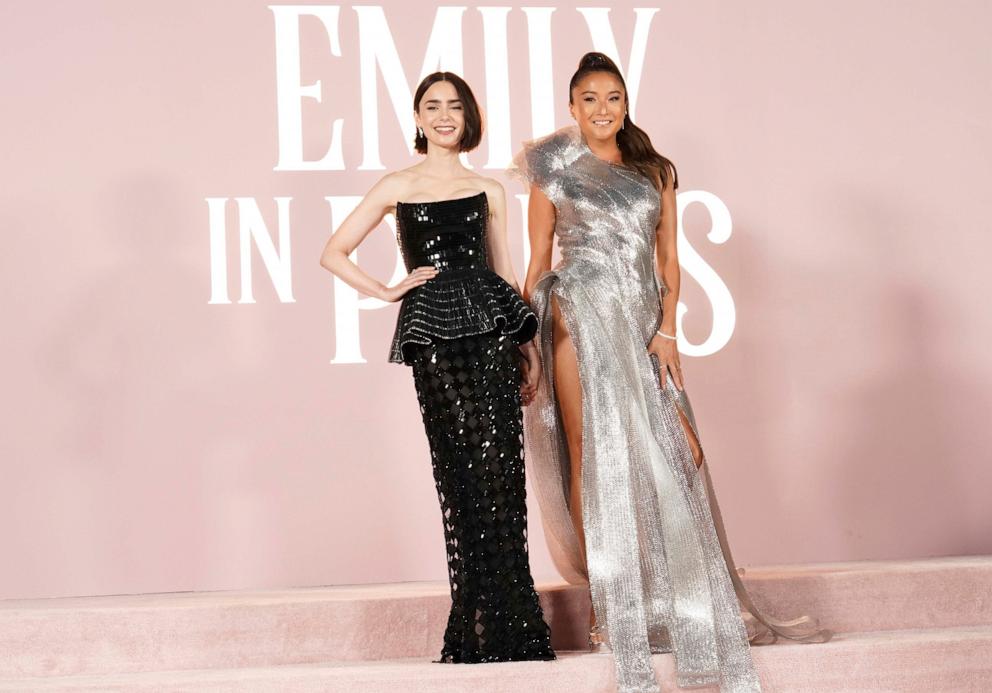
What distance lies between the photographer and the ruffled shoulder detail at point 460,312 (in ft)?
9.91

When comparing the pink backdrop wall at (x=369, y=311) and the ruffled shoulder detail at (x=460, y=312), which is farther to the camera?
the pink backdrop wall at (x=369, y=311)

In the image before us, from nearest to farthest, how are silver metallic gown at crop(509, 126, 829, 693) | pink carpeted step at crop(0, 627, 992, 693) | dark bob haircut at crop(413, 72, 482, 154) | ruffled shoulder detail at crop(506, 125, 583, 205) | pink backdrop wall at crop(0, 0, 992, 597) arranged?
1. pink carpeted step at crop(0, 627, 992, 693)
2. silver metallic gown at crop(509, 126, 829, 693)
3. dark bob haircut at crop(413, 72, 482, 154)
4. ruffled shoulder detail at crop(506, 125, 583, 205)
5. pink backdrop wall at crop(0, 0, 992, 597)

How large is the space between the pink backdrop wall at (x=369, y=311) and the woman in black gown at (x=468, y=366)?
4.73 feet

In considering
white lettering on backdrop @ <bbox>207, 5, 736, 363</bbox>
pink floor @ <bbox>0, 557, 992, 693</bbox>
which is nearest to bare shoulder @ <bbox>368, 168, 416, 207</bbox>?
pink floor @ <bbox>0, 557, 992, 693</bbox>

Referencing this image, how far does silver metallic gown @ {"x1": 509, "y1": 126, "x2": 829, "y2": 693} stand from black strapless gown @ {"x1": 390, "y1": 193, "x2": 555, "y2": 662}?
18 centimetres

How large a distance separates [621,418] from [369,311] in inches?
64.7

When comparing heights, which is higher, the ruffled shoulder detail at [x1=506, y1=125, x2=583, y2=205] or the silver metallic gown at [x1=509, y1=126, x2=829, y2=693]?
the ruffled shoulder detail at [x1=506, y1=125, x2=583, y2=205]

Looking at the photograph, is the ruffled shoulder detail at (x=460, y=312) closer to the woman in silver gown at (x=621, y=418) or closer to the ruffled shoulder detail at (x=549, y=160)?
the woman in silver gown at (x=621, y=418)

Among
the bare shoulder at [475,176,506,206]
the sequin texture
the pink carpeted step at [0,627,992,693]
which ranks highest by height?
the bare shoulder at [475,176,506,206]

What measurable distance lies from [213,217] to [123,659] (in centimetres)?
176

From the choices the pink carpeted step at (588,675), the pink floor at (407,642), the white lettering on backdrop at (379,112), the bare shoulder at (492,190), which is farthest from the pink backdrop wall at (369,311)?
the bare shoulder at (492,190)

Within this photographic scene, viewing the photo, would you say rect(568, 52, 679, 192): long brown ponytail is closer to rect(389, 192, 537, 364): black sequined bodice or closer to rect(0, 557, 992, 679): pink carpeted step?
rect(389, 192, 537, 364): black sequined bodice

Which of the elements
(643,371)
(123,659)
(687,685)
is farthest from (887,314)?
(123,659)

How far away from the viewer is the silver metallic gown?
300 cm
